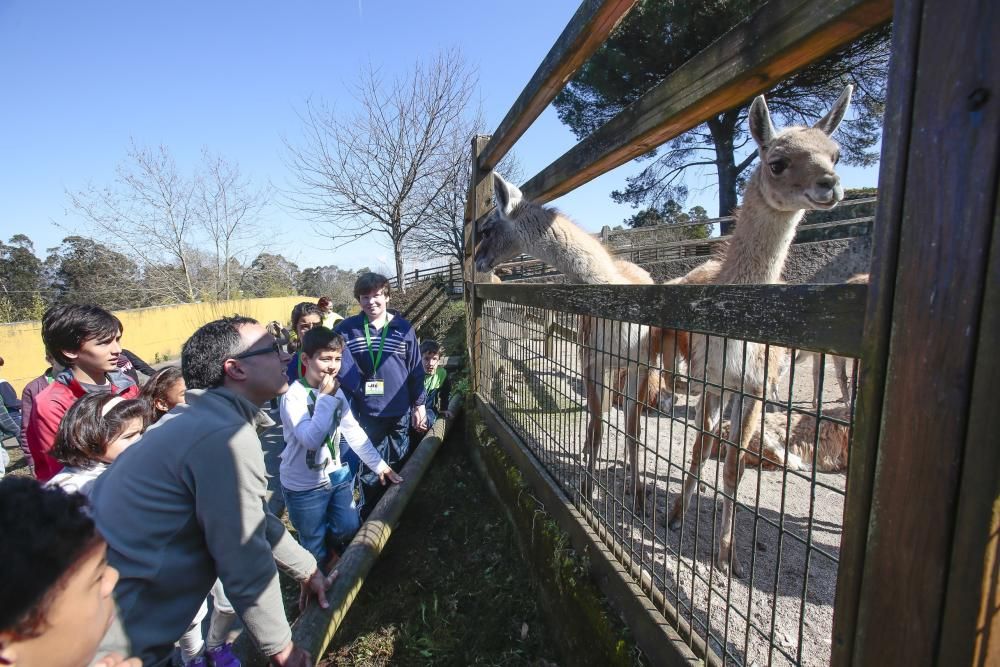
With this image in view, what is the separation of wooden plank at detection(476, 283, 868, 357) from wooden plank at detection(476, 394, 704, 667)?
1.11 metres

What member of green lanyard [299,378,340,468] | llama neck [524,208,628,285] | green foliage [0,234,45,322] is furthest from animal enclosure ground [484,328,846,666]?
green foliage [0,234,45,322]

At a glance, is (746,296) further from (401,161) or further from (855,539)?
(401,161)

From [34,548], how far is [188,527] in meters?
0.61

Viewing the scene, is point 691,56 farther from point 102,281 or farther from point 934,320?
point 102,281

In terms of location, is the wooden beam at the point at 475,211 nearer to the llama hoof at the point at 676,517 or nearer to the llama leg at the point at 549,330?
the llama leg at the point at 549,330

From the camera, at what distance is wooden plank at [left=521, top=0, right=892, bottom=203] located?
1123 mm

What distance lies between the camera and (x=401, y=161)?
1903 centimetres

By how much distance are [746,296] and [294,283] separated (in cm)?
5219

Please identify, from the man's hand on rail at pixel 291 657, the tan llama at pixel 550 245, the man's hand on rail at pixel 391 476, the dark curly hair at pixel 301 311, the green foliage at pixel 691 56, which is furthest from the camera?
the green foliage at pixel 691 56

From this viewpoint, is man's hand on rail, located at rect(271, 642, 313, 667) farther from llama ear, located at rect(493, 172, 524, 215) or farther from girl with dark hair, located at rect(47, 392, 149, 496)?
llama ear, located at rect(493, 172, 524, 215)

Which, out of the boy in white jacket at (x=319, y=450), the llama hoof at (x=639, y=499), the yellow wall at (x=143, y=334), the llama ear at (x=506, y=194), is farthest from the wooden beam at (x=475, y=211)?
the yellow wall at (x=143, y=334)

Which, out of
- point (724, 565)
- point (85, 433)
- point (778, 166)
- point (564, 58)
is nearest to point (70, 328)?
point (85, 433)

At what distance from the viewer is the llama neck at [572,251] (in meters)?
3.81

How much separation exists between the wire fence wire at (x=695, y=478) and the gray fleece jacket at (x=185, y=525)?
1430 millimetres
